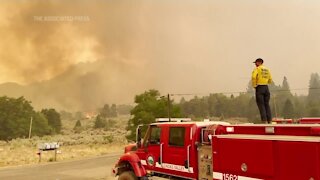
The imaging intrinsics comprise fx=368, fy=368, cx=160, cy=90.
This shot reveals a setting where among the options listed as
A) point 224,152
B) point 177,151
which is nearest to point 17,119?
point 177,151

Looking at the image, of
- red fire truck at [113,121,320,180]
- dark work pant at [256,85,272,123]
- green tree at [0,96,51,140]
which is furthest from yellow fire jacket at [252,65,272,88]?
green tree at [0,96,51,140]

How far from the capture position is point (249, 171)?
7570 mm

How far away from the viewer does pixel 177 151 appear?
33.6ft

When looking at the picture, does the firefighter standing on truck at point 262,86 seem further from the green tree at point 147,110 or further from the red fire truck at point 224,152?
the green tree at point 147,110

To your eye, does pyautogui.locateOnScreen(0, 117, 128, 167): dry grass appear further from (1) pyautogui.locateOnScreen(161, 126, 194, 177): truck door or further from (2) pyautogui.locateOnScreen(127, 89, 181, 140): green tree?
(1) pyautogui.locateOnScreen(161, 126, 194, 177): truck door

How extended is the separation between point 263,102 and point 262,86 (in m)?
0.44

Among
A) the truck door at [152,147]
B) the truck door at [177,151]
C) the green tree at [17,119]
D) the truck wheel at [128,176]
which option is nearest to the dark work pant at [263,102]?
the truck door at [177,151]

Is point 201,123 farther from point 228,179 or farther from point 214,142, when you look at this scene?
point 228,179

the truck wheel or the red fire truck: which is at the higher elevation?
the red fire truck

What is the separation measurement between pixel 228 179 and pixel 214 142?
0.89 meters

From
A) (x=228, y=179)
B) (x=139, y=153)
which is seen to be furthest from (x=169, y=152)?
(x=228, y=179)

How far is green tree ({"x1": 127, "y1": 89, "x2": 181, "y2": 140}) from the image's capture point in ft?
173

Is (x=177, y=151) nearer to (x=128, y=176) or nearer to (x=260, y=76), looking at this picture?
(x=128, y=176)

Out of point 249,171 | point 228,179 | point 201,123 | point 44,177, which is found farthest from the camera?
point 44,177
